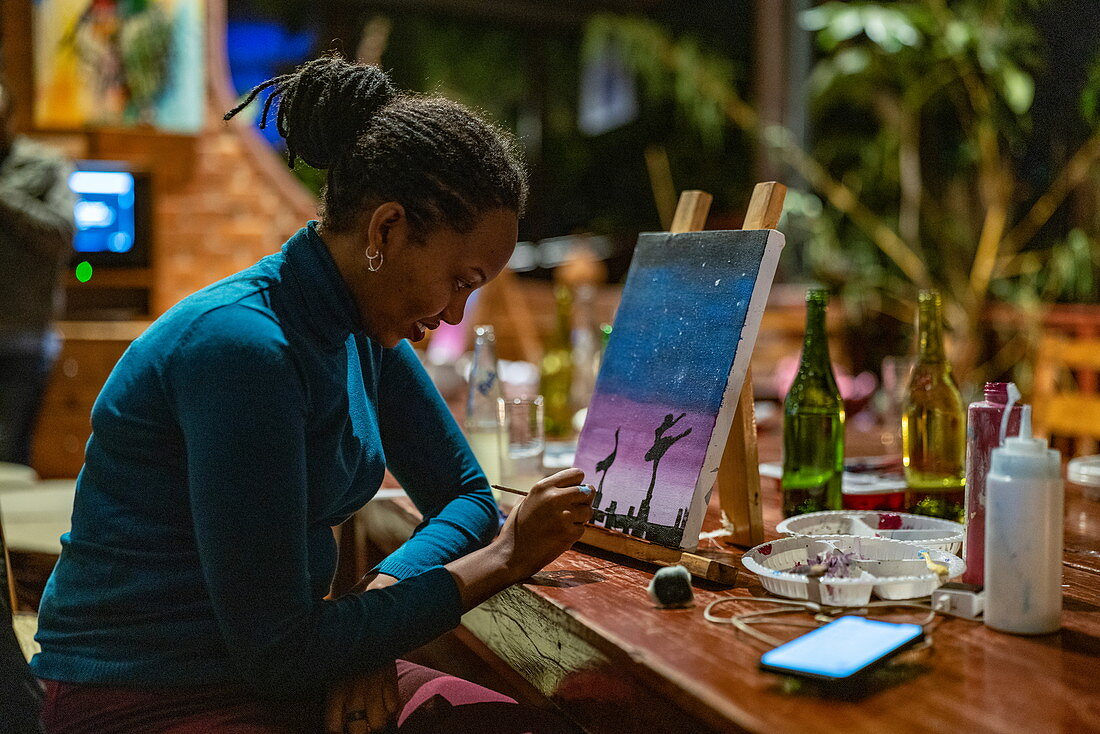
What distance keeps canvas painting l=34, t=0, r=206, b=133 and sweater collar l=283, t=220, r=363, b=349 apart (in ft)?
13.8

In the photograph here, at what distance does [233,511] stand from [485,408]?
0.87 metres

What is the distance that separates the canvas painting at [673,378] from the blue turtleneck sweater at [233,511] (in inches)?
11.0

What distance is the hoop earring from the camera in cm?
104

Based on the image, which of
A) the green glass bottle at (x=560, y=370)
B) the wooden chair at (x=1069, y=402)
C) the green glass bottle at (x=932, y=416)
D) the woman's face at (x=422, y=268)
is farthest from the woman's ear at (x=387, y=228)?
the wooden chair at (x=1069, y=402)

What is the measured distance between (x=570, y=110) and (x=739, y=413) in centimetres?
683

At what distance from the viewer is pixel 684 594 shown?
3.14 feet

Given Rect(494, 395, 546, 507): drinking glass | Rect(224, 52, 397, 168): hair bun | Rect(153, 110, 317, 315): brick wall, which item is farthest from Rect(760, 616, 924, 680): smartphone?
Rect(153, 110, 317, 315): brick wall

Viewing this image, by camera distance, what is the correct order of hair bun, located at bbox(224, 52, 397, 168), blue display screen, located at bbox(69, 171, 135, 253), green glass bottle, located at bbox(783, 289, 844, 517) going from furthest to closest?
blue display screen, located at bbox(69, 171, 135, 253), green glass bottle, located at bbox(783, 289, 844, 517), hair bun, located at bbox(224, 52, 397, 168)

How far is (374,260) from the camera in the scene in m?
1.04

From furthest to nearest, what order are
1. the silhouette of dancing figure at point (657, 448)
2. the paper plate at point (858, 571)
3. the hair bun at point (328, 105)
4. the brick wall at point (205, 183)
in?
1. the brick wall at point (205, 183)
2. the silhouette of dancing figure at point (657, 448)
3. the hair bun at point (328, 105)
4. the paper plate at point (858, 571)

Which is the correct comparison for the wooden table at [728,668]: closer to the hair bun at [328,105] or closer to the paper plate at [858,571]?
the paper plate at [858,571]

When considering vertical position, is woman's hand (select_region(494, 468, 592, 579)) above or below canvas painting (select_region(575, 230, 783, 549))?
below

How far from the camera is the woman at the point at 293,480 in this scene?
891 mm

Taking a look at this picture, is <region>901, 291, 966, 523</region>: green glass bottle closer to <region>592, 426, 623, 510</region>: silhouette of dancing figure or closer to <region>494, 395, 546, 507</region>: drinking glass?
<region>592, 426, 623, 510</region>: silhouette of dancing figure
